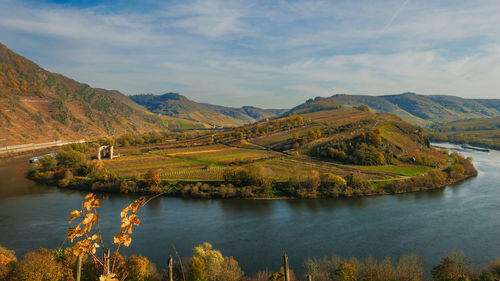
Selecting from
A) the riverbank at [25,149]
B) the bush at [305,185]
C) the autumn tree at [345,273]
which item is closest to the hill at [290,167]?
the bush at [305,185]

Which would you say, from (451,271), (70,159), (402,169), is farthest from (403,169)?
(70,159)

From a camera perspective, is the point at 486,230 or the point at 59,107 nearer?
the point at 486,230

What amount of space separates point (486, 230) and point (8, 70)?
169 m

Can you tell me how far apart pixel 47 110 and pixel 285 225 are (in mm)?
125611

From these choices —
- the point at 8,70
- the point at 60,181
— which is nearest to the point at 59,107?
the point at 8,70

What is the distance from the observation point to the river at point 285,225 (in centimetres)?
2642

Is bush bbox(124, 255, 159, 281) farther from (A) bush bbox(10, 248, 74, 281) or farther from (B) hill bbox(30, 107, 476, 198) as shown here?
(B) hill bbox(30, 107, 476, 198)

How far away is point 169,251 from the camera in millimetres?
25859

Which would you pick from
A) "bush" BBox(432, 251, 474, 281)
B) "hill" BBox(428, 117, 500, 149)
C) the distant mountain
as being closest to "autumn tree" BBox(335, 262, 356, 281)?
"bush" BBox(432, 251, 474, 281)

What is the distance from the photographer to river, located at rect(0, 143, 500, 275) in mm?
26422

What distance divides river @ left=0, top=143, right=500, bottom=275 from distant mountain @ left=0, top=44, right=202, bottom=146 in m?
65.2

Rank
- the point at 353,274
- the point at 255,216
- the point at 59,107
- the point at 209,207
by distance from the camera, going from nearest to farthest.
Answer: the point at 353,274, the point at 255,216, the point at 209,207, the point at 59,107

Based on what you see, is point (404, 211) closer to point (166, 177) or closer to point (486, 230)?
point (486, 230)

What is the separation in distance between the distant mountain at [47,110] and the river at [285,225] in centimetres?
6524
